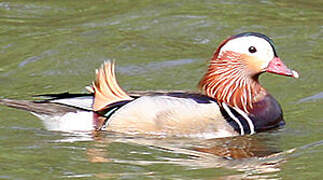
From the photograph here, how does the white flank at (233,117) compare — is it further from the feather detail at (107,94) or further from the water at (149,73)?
the feather detail at (107,94)

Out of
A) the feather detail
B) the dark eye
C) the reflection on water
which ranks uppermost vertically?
the dark eye

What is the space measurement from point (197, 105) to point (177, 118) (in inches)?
7.4

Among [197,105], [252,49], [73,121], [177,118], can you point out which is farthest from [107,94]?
[252,49]

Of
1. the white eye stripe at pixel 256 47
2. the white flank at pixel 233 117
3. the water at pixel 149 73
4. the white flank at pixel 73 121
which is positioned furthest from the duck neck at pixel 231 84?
the white flank at pixel 73 121

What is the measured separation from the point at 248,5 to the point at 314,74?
2.38 meters

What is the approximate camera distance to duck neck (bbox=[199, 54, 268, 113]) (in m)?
7.12

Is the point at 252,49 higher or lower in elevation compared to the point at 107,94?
higher

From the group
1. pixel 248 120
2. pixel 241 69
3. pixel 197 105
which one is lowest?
pixel 248 120

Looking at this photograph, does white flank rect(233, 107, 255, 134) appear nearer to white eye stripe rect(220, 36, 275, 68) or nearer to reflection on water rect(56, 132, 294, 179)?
reflection on water rect(56, 132, 294, 179)

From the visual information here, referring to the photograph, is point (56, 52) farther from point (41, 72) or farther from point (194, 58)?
point (194, 58)

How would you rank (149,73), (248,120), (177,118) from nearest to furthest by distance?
(177,118)
(248,120)
(149,73)

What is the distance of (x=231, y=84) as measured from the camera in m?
7.23

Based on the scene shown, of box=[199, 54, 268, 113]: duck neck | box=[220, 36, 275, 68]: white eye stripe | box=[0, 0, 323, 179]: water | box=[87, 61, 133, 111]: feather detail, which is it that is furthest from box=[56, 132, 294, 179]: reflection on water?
box=[220, 36, 275, 68]: white eye stripe

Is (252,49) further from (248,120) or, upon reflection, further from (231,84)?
(248,120)
